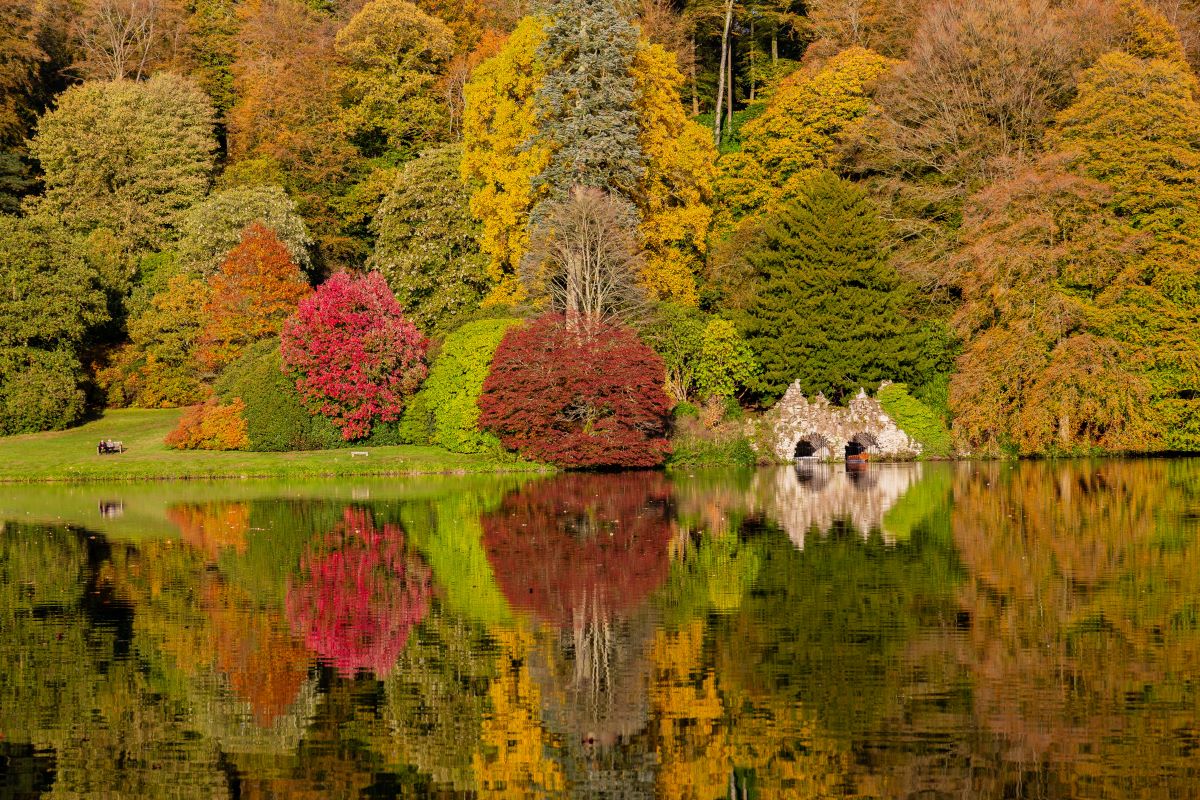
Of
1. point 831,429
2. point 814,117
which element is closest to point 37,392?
point 831,429

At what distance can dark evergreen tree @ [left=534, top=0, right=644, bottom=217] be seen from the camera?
5022cm

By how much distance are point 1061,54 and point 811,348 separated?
48.6 feet

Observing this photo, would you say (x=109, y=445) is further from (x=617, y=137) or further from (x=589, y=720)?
(x=589, y=720)

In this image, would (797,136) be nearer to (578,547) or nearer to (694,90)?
(694,90)

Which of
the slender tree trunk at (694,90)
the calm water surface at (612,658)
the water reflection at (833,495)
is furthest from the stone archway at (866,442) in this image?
the slender tree trunk at (694,90)

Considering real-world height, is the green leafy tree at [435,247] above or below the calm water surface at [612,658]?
above

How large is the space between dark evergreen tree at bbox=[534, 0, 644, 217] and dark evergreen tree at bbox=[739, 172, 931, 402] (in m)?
6.27

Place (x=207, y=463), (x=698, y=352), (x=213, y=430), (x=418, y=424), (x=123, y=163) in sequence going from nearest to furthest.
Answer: (x=207, y=463), (x=213, y=430), (x=698, y=352), (x=418, y=424), (x=123, y=163)

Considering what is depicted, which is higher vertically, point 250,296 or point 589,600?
Result: point 250,296

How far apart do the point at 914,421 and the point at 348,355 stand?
19.9 metres

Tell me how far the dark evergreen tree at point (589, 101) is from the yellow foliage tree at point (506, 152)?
0.80m

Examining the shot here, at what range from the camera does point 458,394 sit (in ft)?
161

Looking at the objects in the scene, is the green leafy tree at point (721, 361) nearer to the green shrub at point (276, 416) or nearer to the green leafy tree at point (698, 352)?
the green leafy tree at point (698, 352)

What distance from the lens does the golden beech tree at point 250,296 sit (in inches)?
2176
